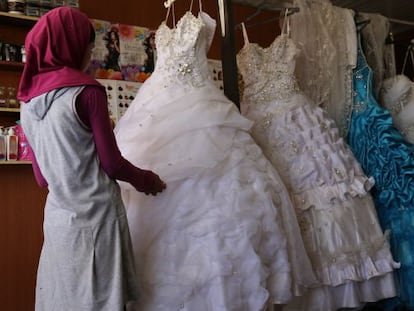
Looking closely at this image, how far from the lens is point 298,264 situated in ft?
4.38

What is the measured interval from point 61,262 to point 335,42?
1.56 metres

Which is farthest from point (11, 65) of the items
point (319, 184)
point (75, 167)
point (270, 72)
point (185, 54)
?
point (319, 184)

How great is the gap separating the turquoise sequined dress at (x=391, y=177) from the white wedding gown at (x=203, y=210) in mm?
514

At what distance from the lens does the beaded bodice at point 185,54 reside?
1.49 meters

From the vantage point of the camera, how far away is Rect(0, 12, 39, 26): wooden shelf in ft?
7.68

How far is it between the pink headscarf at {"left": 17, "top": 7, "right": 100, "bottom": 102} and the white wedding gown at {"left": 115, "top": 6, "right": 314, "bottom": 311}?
0.34 m

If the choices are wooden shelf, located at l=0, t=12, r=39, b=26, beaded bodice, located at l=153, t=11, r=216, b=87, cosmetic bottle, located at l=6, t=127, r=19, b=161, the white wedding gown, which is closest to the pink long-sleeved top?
the white wedding gown

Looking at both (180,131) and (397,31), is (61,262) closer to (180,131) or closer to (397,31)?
(180,131)

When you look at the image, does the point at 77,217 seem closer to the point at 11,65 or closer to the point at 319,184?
the point at 319,184

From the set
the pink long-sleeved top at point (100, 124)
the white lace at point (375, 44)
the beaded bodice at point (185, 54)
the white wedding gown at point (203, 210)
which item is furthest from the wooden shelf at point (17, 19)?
the white lace at point (375, 44)

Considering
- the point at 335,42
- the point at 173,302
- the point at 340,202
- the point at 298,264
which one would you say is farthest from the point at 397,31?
the point at 173,302

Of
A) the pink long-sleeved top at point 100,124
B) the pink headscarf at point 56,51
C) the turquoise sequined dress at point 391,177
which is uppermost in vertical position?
the pink headscarf at point 56,51

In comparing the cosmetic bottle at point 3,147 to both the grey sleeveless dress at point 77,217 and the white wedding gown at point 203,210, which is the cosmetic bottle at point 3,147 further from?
the grey sleeveless dress at point 77,217

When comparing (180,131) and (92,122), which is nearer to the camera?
(92,122)
